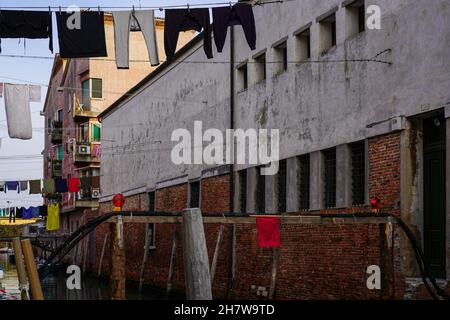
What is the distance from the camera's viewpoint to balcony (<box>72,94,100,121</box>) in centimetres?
4919

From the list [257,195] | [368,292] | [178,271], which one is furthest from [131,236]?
[368,292]

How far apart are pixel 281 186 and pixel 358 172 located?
4.26 meters

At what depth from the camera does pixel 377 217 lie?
43.1 feet

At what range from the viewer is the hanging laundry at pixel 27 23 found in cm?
1736

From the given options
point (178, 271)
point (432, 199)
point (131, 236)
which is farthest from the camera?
point (131, 236)

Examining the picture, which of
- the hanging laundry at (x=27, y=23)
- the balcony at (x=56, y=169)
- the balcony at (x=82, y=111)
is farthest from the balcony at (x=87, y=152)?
the hanging laundry at (x=27, y=23)

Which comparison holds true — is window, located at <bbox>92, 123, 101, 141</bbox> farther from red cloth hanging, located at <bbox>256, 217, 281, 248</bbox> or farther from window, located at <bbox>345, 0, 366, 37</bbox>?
red cloth hanging, located at <bbox>256, 217, 281, 248</bbox>

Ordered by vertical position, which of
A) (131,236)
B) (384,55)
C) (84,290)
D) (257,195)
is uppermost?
(384,55)

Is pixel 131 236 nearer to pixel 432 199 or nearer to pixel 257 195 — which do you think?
pixel 257 195

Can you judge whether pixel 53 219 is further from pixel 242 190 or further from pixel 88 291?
pixel 242 190

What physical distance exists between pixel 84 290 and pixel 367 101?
19.9 meters

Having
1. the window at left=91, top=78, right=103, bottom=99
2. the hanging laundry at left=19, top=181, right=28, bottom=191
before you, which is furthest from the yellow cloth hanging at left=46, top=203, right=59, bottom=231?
the window at left=91, top=78, right=103, bottom=99

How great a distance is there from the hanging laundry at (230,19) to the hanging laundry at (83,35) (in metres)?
2.65

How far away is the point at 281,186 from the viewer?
69.4 feet
